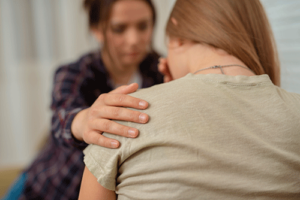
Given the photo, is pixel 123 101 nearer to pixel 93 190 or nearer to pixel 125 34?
pixel 93 190

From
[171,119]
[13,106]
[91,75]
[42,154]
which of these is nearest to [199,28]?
[171,119]

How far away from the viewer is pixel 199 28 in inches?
25.2

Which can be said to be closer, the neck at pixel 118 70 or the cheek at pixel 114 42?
the cheek at pixel 114 42

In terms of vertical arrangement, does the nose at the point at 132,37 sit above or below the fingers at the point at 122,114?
above

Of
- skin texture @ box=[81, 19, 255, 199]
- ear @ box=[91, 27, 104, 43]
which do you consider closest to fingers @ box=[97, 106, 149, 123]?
skin texture @ box=[81, 19, 255, 199]

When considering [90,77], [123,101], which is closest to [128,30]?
[90,77]

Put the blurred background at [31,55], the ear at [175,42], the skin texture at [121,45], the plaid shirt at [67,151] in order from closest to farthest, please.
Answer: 1. the skin texture at [121,45]
2. the ear at [175,42]
3. the plaid shirt at [67,151]
4. the blurred background at [31,55]

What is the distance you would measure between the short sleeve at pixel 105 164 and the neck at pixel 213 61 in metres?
0.31

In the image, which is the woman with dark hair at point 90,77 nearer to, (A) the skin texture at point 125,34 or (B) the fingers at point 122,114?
(A) the skin texture at point 125,34

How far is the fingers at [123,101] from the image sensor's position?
49 cm

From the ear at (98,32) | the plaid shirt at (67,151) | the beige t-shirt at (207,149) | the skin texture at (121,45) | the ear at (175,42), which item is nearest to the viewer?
the beige t-shirt at (207,149)

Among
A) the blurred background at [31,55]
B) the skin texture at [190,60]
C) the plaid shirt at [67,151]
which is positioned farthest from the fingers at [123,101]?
the blurred background at [31,55]

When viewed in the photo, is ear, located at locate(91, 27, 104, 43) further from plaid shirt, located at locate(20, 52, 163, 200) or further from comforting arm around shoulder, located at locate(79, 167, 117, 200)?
comforting arm around shoulder, located at locate(79, 167, 117, 200)

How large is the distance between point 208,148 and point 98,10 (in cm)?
102
